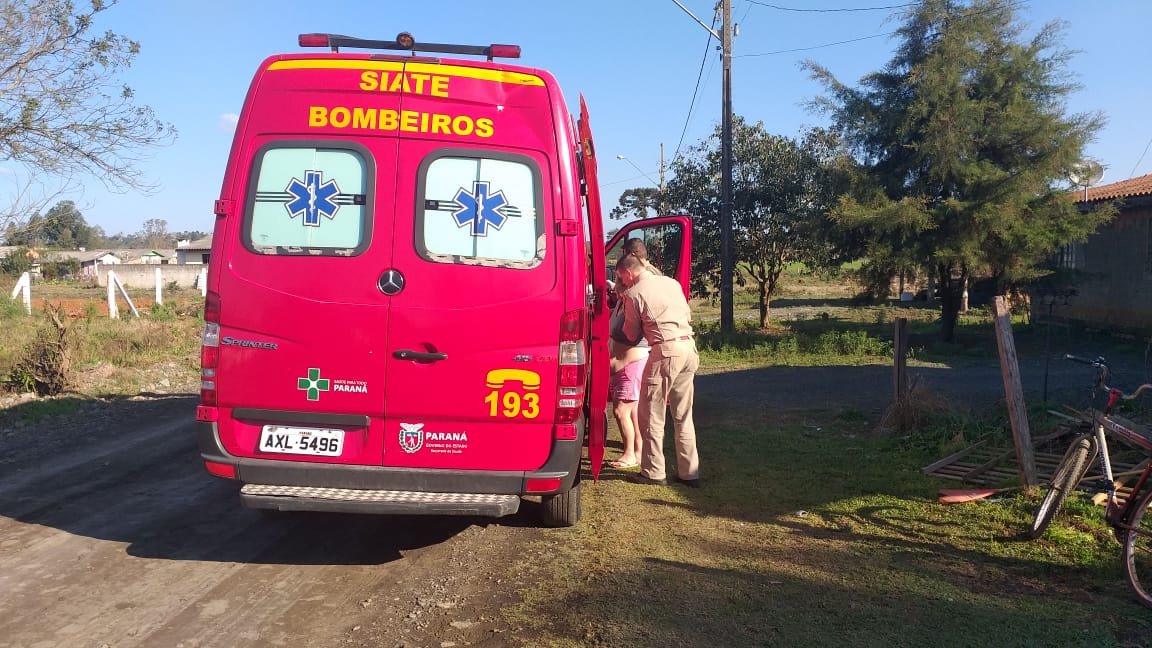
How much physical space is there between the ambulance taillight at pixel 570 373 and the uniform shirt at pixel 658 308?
2.00 m

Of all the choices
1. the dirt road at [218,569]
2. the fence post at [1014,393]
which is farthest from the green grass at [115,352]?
the fence post at [1014,393]

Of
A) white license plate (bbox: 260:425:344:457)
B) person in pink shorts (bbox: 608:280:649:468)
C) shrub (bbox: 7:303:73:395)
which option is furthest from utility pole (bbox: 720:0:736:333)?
white license plate (bbox: 260:425:344:457)

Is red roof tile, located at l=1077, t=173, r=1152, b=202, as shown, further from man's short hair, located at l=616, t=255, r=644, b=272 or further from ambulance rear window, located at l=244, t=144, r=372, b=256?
ambulance rear window, located at l=244, t=144, r=372, b=256

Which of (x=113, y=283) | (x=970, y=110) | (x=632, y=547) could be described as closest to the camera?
(x=632, y=547)

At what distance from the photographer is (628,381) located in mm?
7441

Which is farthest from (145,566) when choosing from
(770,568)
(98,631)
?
(770,568)

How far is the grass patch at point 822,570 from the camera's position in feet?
13.1

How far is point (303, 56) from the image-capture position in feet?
15.6

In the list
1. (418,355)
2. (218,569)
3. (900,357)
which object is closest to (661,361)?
(418,355)

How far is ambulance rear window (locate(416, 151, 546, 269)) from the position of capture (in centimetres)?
460

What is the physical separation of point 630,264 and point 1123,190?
65.9 feet

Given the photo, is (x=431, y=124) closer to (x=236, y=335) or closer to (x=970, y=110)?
(x=236, y=335)

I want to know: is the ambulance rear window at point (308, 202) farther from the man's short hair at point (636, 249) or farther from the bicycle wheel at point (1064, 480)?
the bicycle wheel at point (1064, 480)

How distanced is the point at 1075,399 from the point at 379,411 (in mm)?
8675
